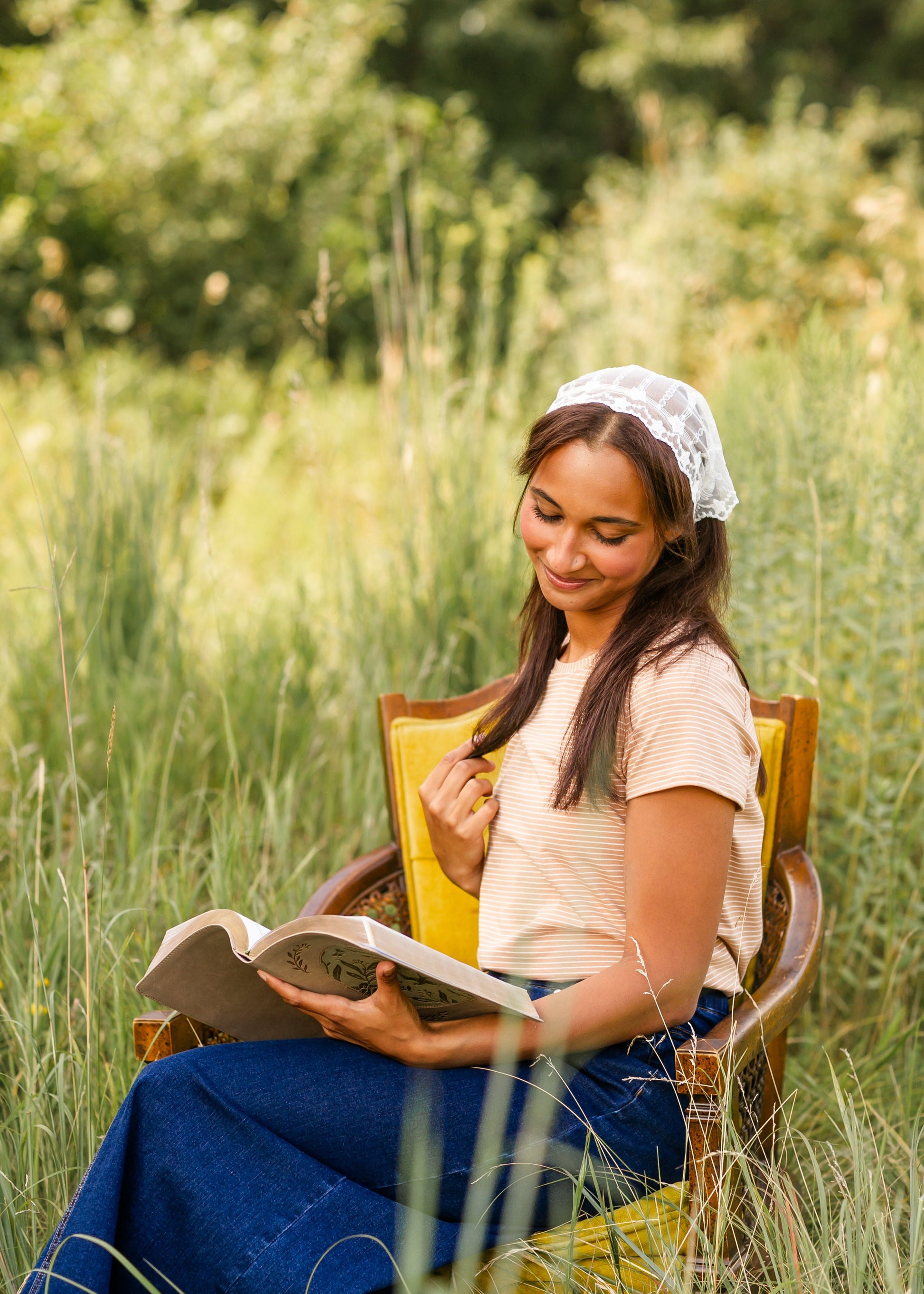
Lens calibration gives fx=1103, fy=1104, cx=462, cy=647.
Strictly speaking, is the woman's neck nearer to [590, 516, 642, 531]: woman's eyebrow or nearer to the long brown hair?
the long brown hair

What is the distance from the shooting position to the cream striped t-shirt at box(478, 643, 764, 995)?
1448 millimetres

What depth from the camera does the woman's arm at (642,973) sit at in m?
1.39

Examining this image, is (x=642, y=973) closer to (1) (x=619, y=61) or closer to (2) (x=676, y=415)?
(2) (x=676, y=415)

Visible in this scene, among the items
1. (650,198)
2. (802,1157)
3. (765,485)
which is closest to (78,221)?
(650,198)

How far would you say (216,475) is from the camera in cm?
679

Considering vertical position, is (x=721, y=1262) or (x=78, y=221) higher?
(x=78, y=221)

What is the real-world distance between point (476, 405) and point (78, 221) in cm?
613

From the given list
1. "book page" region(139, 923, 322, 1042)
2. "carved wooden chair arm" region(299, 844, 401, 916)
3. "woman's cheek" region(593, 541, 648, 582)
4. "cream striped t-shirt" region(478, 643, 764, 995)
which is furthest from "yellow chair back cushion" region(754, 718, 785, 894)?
Answer: "book page" region(139, 923, 322, 1042)

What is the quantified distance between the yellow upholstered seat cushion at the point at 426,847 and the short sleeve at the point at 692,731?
58 cm

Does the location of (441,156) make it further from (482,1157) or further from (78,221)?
(482,1157)

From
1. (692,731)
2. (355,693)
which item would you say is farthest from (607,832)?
(355,693)

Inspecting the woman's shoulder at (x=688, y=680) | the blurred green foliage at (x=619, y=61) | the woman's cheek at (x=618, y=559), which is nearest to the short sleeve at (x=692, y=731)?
the woman's shoulder at (x=688, y=680)

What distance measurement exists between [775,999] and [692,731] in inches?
16.1

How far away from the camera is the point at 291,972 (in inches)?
53.0
